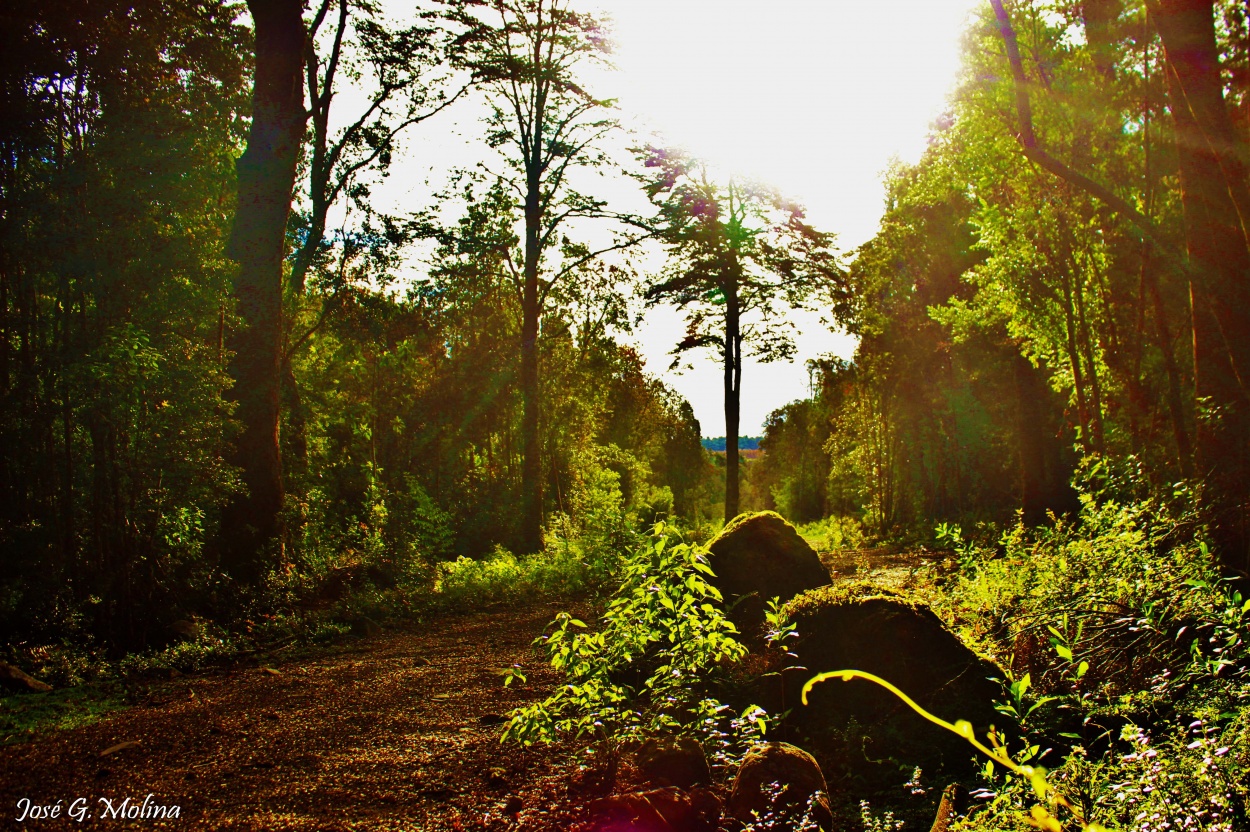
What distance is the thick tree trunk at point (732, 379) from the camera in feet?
71.3

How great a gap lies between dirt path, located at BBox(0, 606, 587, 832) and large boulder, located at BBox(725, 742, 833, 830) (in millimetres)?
881

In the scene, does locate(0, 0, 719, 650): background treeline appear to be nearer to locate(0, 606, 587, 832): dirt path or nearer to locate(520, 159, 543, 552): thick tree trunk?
locate(0, 606, 587, 832): dirt path

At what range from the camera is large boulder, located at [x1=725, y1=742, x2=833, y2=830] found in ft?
10.3

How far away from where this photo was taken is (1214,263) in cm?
561

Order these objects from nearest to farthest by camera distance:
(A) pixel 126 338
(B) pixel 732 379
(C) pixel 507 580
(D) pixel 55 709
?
1. (D) pixel 55 709
2. (A) pixel 126 338
3. (C) pixel 507 580
4. (B) pixel 732 379

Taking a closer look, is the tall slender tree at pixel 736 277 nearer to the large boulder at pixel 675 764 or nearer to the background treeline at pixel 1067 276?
the background treeline at pixel 1067 276

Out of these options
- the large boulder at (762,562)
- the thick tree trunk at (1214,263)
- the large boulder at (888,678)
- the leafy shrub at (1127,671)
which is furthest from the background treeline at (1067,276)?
the large boulder at (762,562)

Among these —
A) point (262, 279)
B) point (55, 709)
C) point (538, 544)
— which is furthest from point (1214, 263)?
point (538, 544)

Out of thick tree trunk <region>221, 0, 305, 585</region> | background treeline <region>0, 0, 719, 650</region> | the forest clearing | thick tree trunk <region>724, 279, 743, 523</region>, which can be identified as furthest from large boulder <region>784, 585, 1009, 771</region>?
thick tree trunk <region>724, 279, 743, 523</region>

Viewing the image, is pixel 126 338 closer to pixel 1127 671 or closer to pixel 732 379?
pixel 1127 671

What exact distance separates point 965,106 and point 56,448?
549 inches

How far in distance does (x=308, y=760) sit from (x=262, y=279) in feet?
26.7

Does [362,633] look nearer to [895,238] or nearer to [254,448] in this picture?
[254,448]

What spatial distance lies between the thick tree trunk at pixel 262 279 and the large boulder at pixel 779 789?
27.0 ft
